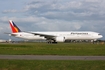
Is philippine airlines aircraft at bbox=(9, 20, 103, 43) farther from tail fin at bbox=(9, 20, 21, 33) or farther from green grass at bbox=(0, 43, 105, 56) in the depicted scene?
green grass at bbox=(0, 43, 105, 56)

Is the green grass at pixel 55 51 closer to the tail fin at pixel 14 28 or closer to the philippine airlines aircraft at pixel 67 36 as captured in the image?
the philippine airlines aircraft at pixel 67 36

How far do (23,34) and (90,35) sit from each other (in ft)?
72.5

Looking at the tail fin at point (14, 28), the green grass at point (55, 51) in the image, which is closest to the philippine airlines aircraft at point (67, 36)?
the tail fin at point (14, 28)

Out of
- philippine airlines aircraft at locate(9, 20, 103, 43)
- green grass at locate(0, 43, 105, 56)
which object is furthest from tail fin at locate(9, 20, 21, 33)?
green grass at locate(0, 43, 105, 56)

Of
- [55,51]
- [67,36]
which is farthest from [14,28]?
[55,51]

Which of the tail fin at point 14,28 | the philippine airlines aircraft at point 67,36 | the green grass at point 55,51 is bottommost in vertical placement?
the green grass at point 55,51

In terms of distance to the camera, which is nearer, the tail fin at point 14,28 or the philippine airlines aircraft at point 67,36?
the philippine airlines aircraft at point 67,36

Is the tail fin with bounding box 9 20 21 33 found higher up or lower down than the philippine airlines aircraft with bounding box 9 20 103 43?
higher up

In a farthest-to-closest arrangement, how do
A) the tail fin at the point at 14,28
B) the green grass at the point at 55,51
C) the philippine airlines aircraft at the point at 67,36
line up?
1. the tail fin at the point at 14,28
2. the philippine airlines aircraft at the point at 67,36
3. the green grass at the point at 55,51

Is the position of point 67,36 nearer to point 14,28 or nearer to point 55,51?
point 14,28

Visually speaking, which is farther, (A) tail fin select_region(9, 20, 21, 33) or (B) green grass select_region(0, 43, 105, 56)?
(A) tail fin select_region(9, 20, 21, 33)

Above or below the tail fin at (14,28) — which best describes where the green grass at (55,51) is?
below
